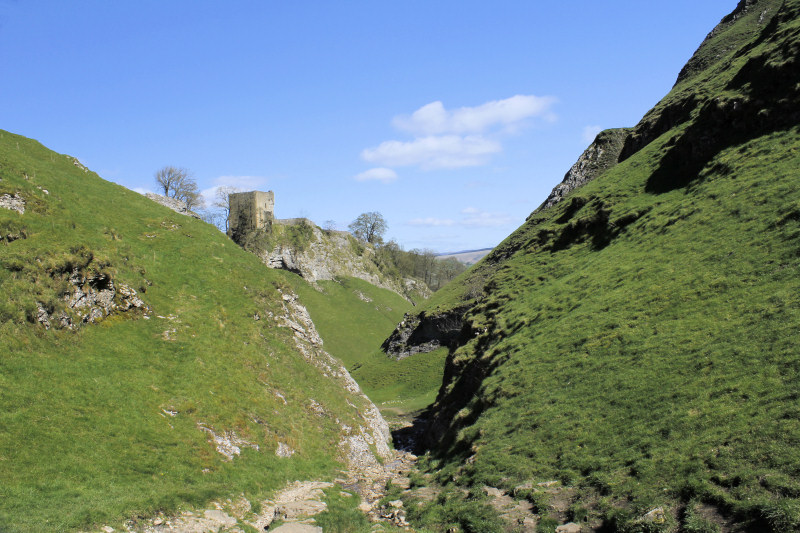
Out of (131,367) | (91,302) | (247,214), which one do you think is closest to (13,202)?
(91,302)

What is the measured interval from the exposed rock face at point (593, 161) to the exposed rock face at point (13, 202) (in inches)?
2556

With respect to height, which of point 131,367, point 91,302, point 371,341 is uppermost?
point 91,302

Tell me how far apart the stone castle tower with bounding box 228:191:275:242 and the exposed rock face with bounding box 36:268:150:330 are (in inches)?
2842

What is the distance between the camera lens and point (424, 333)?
256ft

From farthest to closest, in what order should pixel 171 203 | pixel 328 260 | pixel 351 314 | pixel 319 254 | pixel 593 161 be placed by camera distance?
1. pixel 328 260
2. pixel 319 254
3. pixel 351 314
4. pixel 593 161
5. pixel 171 203

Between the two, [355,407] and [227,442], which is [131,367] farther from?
[355,407]

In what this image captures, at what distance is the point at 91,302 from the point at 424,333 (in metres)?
55.3

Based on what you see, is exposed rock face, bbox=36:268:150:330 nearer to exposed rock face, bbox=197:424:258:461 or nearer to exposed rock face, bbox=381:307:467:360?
exposed rock face, bbox=197:424:258:461

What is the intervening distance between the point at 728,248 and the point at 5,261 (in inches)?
1595

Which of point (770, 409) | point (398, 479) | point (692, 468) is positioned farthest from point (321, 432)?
point (770, 409)

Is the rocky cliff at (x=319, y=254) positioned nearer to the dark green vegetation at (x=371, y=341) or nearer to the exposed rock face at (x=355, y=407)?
the dark green vegetation at (x=371, y=341)

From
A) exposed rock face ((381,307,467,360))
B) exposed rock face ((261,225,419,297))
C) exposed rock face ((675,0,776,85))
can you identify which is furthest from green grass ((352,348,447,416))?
exposed rock face ((675,0,776,85))

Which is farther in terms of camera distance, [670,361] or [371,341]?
[371,341]

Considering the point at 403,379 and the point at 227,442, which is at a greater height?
the point at 227,442
